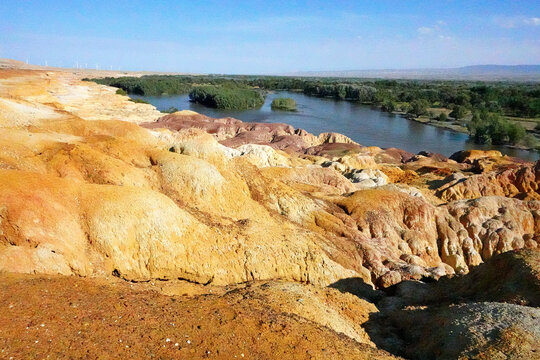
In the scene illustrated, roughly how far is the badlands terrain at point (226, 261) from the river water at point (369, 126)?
50990mm

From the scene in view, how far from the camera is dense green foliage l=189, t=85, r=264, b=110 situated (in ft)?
372

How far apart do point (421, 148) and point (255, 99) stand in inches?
2507

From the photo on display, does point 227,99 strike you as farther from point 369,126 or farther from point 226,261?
point 226,261

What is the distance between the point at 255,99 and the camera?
122 m

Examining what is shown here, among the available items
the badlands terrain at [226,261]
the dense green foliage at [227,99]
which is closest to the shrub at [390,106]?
the dense green foliage at [227,99]

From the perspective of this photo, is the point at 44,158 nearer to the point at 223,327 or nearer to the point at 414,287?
the point at 223,327

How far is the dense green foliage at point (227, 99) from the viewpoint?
113m

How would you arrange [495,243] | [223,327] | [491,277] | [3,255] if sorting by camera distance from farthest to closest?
[495,243] → [491,277] → [3,255] → [223,327]

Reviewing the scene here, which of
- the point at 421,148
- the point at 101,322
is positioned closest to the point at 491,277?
the point at 101,322

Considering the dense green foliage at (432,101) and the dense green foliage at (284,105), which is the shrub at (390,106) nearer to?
the dense green foliage at (432,101)

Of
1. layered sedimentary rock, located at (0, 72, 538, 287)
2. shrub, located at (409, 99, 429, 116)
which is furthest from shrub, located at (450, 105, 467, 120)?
layered sedimentary rock, located at (0, 72, 538, 287)

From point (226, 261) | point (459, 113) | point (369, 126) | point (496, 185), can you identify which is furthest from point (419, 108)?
point (226, 261)

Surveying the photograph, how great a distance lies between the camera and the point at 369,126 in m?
90.4

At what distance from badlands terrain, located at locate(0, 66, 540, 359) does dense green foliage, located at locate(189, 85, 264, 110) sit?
8870 centimetres
